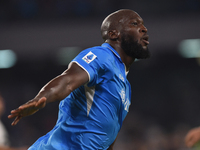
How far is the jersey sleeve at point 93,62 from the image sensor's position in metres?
2.37

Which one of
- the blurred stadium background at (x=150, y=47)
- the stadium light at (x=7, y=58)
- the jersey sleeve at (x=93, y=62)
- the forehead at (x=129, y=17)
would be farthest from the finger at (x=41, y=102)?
the stadium light at (x=7, y=58)

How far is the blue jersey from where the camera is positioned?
99.8 inches

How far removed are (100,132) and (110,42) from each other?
2.84 feet

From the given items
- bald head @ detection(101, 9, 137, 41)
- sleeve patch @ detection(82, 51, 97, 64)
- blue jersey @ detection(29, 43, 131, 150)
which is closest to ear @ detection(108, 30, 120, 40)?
bald head @ detection(101, 9, 137, 41)

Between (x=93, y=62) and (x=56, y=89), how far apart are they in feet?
1.41

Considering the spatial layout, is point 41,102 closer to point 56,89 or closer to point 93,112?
point 56,89

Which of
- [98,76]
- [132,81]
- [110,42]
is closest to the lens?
[98,76]

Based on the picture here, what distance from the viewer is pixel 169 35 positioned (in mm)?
10688

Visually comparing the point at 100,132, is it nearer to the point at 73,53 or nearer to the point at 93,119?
the point at 93,119

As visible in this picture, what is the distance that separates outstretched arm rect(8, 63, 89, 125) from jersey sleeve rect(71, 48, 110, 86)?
0.05 meters

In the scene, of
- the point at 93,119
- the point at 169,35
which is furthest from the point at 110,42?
the point at 169,35

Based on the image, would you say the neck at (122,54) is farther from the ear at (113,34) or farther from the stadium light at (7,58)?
the stadium light at (7,58)

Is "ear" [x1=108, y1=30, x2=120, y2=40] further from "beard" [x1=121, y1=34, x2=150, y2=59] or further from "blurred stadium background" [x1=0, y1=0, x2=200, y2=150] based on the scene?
"blurred stadium background" [x1=0, y1=0, x2=200, y2=150]

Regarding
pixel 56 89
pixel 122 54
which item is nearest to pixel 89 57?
pixel 56 89
